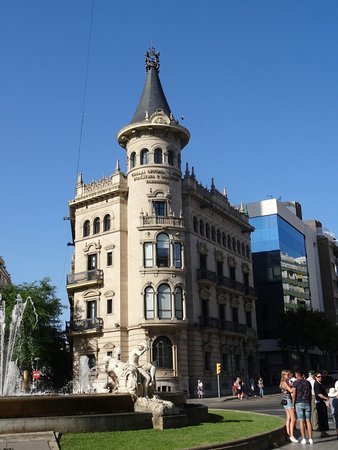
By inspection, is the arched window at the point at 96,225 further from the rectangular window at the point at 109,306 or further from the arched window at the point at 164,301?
the arched window at the point at 164,301

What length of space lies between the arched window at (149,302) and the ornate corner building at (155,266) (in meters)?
0.08

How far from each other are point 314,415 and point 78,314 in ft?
107

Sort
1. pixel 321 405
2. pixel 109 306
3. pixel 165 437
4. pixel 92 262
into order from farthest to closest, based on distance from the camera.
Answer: pixel 92 262 < pixel 109 306 < pixel 321 405 < pixel 165 437

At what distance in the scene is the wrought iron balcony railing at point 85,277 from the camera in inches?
1780

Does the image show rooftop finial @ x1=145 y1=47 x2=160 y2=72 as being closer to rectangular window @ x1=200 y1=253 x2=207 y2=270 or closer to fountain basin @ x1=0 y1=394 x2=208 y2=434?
rectangular window @ x1=200 y1=253 x2=207 y2=270

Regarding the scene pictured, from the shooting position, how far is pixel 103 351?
43.8m

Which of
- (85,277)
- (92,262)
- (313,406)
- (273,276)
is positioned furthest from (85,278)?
(313,406)

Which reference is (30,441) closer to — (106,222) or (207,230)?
(106,222)

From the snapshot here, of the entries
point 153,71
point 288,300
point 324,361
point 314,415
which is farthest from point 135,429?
point 324,361

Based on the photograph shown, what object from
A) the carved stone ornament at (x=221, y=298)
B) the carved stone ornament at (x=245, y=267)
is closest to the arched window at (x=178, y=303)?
the carved stone ornament at (x=221, y=298)

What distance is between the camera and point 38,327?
4303 cm

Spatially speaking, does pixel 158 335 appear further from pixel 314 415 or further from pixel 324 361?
pixel 324 361

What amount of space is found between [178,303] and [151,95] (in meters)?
18.4

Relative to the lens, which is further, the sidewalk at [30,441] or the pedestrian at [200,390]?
the pedestrian at [200,390]
